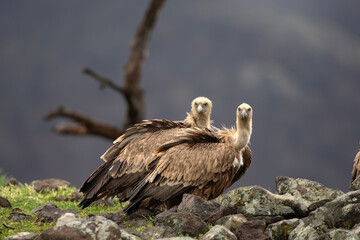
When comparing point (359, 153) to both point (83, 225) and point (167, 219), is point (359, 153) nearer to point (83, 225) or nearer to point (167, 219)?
point (167, 219)

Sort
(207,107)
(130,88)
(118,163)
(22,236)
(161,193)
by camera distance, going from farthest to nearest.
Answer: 1. (130,88)
2. (207,107)
3. (118,163)
4. (161,193)
5. (22,236)

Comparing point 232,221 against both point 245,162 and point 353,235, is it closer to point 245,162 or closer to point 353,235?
point 353,235

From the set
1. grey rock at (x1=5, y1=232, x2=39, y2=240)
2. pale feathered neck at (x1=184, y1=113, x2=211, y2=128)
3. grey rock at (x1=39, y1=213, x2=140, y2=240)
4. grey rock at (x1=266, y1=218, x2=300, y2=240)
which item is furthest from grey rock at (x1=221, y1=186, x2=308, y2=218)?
pale feathered neck at (x1=184, y1=113, x2=211, y2=128)

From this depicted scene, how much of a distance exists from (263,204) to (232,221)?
0.66 m

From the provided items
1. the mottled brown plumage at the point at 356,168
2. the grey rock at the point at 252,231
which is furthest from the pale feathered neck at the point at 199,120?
the grey rock at the point at 252,231

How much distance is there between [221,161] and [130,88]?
39.6ft

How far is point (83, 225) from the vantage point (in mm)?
6484

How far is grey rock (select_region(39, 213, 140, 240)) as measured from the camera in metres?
6.39

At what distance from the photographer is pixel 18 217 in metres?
8.66

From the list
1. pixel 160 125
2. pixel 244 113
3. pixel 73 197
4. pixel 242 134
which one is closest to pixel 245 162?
pixel 242 134

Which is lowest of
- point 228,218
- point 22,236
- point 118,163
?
point 22,236

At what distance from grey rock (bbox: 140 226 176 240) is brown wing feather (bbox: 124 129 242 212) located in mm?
1495

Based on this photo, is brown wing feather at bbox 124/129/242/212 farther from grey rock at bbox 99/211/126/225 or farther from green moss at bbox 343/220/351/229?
green moss at bbox 343/220/351/229

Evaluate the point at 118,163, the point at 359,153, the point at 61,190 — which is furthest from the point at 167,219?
the point at 61,190
